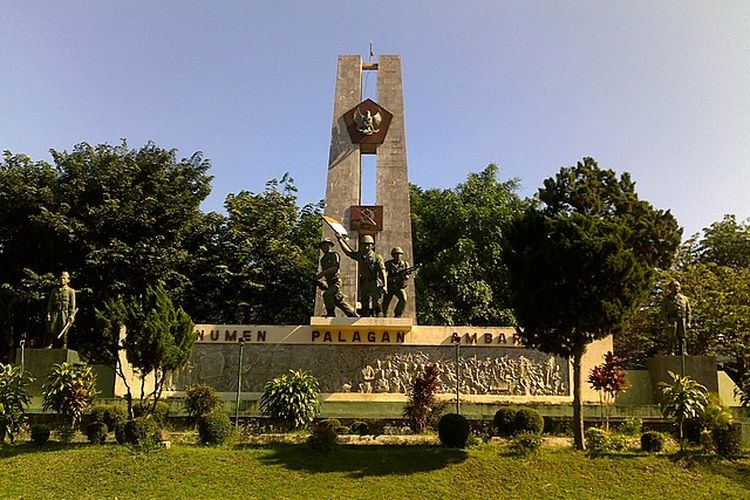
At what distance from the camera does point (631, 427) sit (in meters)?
14.6

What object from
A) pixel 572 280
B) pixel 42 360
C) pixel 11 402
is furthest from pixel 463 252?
pixel 11 402

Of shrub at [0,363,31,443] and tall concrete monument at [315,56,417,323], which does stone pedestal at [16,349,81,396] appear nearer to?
shrub at [0,363,31,443]

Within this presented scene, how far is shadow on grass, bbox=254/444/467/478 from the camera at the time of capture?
11.8 meters

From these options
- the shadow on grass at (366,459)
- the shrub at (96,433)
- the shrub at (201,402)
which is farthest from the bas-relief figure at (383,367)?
the shadow on grass at (366,459)

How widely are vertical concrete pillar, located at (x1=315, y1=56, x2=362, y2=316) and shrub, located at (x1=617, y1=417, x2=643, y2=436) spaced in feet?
27.4

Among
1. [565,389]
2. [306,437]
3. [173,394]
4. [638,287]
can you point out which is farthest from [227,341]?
[638,287]

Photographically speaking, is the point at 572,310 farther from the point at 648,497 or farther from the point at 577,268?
the point at 648,497

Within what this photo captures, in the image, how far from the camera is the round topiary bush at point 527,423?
1339 centimetres

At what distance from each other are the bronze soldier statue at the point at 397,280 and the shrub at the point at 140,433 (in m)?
7.74

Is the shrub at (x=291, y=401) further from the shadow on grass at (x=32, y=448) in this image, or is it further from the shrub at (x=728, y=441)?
the shrub at (x=728, y=441)

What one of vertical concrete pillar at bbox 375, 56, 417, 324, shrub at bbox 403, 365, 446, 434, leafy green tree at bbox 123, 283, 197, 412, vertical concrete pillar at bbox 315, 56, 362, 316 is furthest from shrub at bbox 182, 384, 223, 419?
vertical concrete pillar at bbox 375, 56, 417, 324

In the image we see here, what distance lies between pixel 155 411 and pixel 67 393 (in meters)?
1.60

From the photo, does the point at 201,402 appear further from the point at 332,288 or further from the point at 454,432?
the point at 332,288

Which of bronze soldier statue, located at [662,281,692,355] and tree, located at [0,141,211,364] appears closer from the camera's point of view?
bronze soldier statue, located at [662,281,692,355]
